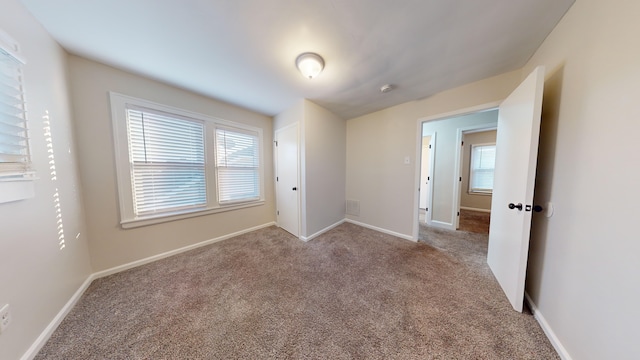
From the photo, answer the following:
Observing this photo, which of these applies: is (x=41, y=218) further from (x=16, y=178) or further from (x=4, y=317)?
(x=4, y=317)

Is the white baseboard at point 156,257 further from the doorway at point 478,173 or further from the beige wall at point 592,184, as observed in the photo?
the doorway at point 478,173

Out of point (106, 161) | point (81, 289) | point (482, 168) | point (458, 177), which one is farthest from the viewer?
point (482, 168)

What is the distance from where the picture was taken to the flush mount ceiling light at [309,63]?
1651mm

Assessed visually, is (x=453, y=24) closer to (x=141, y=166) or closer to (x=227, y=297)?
(x=227, y=297)

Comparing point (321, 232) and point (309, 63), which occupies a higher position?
point (309, 63)

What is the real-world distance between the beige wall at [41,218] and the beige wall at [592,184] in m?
3.10

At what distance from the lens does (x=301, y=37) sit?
1.46m

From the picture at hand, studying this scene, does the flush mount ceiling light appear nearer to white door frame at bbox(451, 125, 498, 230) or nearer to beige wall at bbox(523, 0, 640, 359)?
beige wall at bbox(523, 0, 640, 359)

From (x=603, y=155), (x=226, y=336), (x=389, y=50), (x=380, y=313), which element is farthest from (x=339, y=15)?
(x=226, y=336)

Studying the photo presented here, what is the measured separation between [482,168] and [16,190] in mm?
6963

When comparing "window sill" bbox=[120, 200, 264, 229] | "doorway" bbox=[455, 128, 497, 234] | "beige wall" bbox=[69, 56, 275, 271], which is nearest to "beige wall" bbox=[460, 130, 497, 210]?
"doorway" bbox=[455, 128, 497, 234]

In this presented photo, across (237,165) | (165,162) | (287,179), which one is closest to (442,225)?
(287,179)

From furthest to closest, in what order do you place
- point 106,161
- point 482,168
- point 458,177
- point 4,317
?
point 482,168 → point 458,177 → point 106,161 → point 4,317

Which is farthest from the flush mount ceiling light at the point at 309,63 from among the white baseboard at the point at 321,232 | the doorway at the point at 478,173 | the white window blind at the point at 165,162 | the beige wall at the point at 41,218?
the doorway at the point at 478,173
